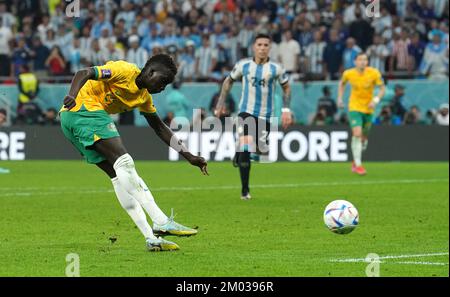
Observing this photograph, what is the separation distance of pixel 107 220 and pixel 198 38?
53.4ft

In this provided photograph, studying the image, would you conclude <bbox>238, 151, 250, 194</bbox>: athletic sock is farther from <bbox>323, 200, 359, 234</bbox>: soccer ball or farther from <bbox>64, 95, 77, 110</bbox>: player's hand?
<bbox>64, 95, 77, 110</bbox>: player's hand

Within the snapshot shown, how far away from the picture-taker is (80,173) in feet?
74.8

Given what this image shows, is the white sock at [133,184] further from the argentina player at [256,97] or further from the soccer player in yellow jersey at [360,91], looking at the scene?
the soccer player in yellow jersey at [360,91]

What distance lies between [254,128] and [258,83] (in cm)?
72

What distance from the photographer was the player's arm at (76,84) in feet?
32.4

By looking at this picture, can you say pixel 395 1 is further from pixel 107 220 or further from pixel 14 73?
pixel 107 220

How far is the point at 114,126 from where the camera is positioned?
10508mm

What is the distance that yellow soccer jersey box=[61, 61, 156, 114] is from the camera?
10.5 m

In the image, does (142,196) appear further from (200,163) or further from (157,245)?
(200,163)

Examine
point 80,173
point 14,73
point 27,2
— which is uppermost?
point 27,2

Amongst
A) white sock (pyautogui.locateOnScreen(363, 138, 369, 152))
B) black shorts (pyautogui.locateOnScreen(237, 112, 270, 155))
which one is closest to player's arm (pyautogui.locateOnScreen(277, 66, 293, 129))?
black shorts (pyautogui.locateOnScreen(237, 112, 270, 155))
